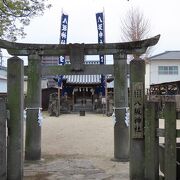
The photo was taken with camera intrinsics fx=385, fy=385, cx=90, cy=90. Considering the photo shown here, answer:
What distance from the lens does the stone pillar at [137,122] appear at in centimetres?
672

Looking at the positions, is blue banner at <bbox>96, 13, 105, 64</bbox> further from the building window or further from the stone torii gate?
the building window

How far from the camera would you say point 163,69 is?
50906mm

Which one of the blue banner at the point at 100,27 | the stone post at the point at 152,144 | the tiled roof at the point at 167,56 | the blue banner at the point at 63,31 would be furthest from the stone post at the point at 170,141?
the tiled roof at the point at 167,56

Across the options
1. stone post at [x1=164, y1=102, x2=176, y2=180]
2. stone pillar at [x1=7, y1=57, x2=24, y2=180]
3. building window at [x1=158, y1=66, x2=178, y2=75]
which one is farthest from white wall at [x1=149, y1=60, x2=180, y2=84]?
stone post at [x1=164, y1=102, x2=176, y2=180]

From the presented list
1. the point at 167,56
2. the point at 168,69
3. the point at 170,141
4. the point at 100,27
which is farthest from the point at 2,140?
the point at 167,56

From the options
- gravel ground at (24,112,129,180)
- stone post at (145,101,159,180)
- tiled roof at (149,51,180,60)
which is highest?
tiled roof at (149,51,180,60)

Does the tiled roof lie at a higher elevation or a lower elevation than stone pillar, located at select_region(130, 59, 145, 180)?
higher

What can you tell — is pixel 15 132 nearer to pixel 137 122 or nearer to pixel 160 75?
pixel 137 122

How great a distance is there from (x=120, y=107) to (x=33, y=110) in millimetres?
2352

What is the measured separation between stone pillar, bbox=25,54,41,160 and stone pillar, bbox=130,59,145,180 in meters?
3.96

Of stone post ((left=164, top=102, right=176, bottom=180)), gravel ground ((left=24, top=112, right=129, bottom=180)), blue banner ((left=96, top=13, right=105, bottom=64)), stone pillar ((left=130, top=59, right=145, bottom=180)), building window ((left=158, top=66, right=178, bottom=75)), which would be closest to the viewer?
stone post ((left=164, top=102, right=176, bottom=180))

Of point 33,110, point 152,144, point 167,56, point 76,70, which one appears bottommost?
point 152,144

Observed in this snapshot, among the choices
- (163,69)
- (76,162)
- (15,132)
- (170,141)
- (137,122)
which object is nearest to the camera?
(170,141)

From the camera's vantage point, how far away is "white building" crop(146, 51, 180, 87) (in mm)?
50531
